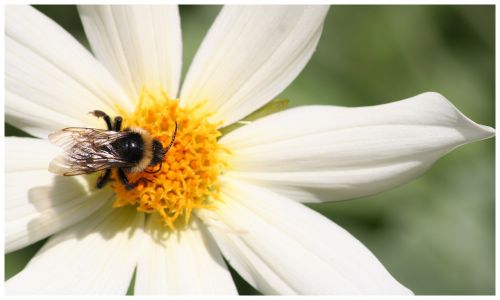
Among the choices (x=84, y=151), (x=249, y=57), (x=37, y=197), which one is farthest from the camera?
(x=249, y=57)

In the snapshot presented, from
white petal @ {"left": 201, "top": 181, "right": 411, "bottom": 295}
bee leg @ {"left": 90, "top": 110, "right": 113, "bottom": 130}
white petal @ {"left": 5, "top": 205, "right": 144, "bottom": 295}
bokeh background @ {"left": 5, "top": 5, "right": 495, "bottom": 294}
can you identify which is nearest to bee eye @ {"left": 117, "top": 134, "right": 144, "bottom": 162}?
bee leg @ {"left": 90, "top": 110, "right": 113, "bottom": 130}

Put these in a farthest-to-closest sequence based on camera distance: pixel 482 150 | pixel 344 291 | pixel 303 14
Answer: pixel 482 150, pixel 303 14, pixel 344 291

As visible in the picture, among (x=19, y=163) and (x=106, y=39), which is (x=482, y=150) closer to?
(x=106, y=39)

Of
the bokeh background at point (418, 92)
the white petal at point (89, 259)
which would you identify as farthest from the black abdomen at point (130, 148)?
the bokeh background at point (418, 92)

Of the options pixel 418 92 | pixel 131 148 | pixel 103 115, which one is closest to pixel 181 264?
pixel 131 148

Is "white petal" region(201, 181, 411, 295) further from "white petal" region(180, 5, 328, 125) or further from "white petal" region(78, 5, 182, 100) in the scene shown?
"white petal" region(78, 5, 182, 100)

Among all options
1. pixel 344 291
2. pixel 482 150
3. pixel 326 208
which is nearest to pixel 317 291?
pixel 344 291

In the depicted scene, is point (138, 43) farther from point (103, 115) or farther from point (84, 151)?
point (84, 151)
